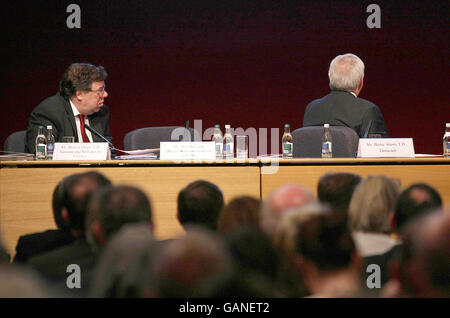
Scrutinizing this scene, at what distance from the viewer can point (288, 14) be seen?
4.80 m

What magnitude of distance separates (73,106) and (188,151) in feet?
3.48

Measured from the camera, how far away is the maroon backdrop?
4762 millimetres

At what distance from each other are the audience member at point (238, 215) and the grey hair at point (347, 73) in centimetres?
175

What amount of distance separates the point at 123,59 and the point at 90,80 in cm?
171

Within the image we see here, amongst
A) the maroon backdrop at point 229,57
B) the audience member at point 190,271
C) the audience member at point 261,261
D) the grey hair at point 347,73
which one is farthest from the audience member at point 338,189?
the maroon backdrop at point 229,57

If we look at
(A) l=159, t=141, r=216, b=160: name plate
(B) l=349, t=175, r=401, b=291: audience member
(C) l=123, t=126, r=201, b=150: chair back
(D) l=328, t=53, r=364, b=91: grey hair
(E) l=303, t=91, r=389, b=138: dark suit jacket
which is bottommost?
(B) l=349, t=175, r=401, b=291: audience member

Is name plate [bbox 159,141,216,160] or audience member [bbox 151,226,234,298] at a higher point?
name plate [bbox 159,141,216,160]

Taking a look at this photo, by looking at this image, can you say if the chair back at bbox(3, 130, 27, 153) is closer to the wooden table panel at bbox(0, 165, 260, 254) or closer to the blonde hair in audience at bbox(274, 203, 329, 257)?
the wooden table panel at bbox(0, 165, 260, 254)

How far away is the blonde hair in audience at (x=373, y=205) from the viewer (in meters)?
1.46

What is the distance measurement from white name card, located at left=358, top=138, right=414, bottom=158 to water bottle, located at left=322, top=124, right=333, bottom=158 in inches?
8.1

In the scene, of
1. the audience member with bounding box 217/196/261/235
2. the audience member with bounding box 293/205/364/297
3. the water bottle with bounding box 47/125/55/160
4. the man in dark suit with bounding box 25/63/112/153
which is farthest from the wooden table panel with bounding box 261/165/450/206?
the man in dark suit with bounding box 25/63/112/153

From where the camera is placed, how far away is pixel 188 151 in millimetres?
2441

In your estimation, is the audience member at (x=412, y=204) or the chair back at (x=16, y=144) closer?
the audience member at (x=412, y=204)

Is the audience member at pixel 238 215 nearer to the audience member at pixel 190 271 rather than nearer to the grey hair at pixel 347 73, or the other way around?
the audience member at pixel 190 271
